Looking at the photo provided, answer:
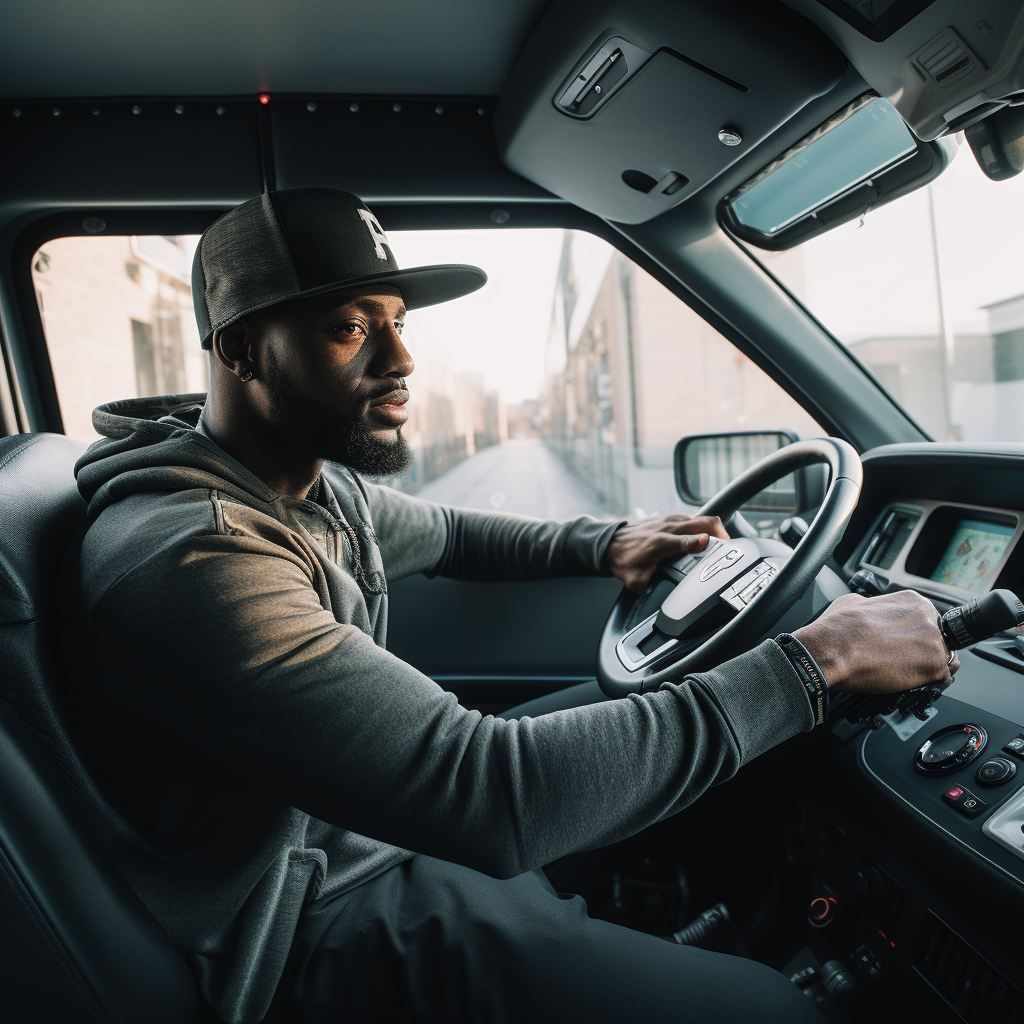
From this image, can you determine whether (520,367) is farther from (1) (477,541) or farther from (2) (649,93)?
(2) (649,93)

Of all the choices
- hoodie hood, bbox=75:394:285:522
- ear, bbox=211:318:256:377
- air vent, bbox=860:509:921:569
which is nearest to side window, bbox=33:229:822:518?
air vent, bbox=860:509:921:569

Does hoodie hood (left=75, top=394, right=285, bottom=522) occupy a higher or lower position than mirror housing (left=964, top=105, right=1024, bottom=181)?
lower

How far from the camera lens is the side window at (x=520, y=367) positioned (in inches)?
79.0

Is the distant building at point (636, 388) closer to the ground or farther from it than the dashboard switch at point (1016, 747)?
farther from it

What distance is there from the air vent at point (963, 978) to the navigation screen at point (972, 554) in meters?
0.60

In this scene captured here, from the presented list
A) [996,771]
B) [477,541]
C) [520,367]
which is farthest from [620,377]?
[996,771]

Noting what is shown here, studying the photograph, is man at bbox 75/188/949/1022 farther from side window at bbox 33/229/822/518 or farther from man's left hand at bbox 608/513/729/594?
side window at bbox 33/229/822/518

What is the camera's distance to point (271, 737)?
0.83 meters

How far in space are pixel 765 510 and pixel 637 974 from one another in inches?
48.6

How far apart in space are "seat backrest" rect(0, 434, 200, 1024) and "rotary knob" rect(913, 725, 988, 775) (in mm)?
1070

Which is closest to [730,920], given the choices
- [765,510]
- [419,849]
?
[765,510]

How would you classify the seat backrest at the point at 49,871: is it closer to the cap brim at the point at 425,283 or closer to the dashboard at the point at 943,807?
the cap brim at the point at 425,283

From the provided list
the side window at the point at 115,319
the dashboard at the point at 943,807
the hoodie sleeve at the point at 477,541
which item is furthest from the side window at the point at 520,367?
the dashboard at the point at 943,807

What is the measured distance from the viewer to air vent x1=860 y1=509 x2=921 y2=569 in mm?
1665
